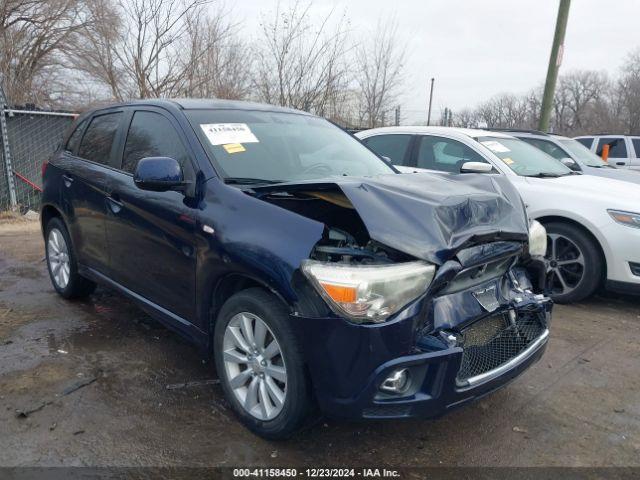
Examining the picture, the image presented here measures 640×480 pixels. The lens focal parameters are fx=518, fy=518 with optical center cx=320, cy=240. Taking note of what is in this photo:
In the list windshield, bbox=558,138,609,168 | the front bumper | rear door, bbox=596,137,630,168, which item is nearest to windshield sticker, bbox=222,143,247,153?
the front bumper

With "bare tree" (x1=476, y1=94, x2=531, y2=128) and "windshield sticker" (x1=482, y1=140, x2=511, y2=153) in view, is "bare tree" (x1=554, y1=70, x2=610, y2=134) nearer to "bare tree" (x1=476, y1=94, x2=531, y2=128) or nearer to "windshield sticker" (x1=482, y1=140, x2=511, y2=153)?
"bare tree" (x1=476, y1=94, x2=531, y2=128)

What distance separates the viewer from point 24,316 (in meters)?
4.41

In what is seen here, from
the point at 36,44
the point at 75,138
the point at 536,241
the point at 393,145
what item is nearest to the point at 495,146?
the point at 393,145

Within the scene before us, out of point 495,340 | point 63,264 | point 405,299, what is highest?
point 405,299

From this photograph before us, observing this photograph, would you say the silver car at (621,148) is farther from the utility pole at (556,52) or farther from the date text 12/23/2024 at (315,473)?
the date text 12/23/2024 at (315,473)

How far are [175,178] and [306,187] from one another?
33.1 inches

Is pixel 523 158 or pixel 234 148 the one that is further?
pixel 523 158

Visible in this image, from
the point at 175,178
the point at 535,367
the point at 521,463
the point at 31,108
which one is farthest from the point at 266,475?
the point at 31,108

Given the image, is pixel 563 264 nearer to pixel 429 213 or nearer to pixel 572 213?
pixel 572 213

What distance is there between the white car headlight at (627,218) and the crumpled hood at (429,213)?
2.25 metres

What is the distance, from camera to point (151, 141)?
358 cm

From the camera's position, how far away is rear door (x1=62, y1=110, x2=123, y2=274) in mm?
3934

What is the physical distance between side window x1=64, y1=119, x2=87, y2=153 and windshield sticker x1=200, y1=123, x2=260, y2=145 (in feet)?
6.30

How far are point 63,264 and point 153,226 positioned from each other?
1996 millimetres
